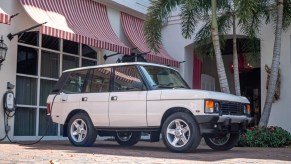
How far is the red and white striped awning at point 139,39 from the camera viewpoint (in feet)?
49.7

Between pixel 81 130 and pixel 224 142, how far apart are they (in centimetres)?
297

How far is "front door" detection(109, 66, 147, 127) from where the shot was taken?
28.7 feet

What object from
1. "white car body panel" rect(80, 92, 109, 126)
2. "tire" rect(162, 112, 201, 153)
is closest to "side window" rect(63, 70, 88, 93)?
"white car body panel" rect(80, 92, 109, 126)

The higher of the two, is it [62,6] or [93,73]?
[62,6]

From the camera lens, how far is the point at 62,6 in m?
12.7

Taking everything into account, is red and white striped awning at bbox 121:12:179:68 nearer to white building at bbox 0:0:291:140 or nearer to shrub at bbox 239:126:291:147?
white building at bbox 0:0:291:140

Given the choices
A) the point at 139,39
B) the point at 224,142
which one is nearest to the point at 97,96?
the point at 224,142

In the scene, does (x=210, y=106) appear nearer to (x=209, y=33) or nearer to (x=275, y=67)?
(x=275, y=67)

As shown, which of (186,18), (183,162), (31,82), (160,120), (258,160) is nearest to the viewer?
(183,162)

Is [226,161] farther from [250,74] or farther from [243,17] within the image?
[250,74]

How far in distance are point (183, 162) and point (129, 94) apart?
9.01ft

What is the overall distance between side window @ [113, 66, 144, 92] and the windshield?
7.3 inches

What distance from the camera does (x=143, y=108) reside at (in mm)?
8688

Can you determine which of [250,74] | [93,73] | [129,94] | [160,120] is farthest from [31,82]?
[250,74]
